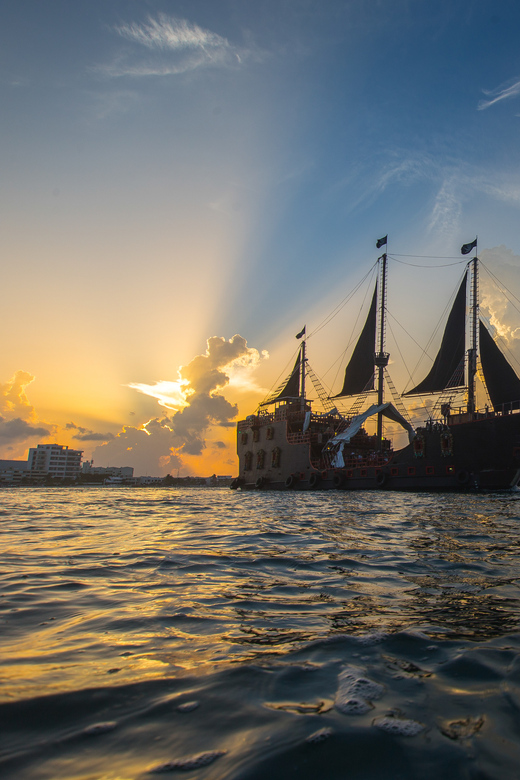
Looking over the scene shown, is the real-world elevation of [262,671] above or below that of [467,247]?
below

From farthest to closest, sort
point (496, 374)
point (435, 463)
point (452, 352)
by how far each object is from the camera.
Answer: point (452, 352) < point (496, 374) < point (435, 463)

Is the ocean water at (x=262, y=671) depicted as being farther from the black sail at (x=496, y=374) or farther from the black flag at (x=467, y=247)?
the black flag at (x=467, y=247)

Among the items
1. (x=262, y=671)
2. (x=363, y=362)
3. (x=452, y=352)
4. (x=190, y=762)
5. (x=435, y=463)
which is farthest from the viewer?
(x=363, y=362)

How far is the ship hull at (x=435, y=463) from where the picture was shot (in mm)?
24984

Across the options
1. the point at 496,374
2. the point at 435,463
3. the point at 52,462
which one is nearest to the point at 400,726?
the point at 435,463

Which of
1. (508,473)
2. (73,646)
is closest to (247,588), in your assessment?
(73,646)

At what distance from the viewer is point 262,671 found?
2.75 m

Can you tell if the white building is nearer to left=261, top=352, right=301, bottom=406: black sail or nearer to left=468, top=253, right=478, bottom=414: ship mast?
left=261, top=352, right=301, bottom=406: black sail

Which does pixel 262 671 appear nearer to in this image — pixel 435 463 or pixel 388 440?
pixel 435 463

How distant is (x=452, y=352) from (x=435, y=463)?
1549 cm

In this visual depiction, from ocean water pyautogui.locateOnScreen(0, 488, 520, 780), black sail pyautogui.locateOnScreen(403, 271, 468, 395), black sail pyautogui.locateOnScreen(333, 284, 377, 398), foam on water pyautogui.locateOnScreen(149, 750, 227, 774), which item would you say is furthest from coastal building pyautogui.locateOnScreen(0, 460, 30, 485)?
foam on water pyautogui.locateOnScreen(149, 750, 227, 774)

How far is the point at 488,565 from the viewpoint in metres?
5.72

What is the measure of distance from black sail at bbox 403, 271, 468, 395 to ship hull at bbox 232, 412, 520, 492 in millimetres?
8080

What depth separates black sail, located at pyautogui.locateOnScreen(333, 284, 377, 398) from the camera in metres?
44.3
